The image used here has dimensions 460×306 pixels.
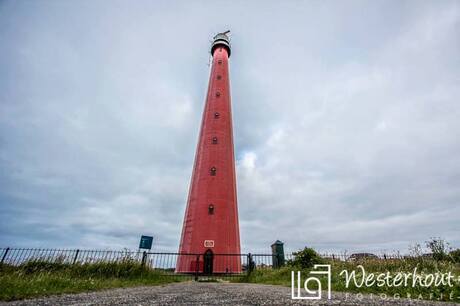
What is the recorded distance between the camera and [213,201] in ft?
48.9

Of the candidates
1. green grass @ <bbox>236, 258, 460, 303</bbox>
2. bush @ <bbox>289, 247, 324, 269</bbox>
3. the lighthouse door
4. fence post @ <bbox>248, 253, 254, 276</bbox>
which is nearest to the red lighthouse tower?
the lighthouse door

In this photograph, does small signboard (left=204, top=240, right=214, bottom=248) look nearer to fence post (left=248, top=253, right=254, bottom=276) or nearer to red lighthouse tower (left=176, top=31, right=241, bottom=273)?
red lighthouse tower (left=176, top=31, right=241, bottom=273)

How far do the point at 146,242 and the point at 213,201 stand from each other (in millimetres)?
4354

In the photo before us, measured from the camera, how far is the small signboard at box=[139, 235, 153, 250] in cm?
1280

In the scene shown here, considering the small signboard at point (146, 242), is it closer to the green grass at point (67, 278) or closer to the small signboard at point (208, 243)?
the green grass at point (67, 278)

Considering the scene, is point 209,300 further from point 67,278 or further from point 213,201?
point 213,201

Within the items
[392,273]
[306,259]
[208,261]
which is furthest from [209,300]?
[306,259]

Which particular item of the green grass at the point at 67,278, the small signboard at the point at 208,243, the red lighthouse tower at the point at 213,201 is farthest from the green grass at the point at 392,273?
the green grass at the point at 67,278

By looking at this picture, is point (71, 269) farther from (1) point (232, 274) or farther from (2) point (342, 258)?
(2) point (342, 258)

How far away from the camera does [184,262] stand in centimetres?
1390

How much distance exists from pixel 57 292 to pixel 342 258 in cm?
1262

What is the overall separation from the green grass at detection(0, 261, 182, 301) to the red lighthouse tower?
2190 millimetres

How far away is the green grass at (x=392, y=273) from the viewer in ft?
17.3

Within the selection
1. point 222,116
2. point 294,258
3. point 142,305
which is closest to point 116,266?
point 142,305
